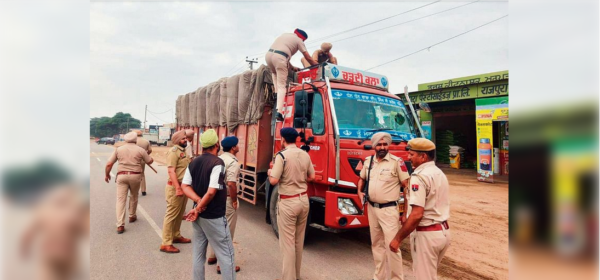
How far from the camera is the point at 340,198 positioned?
150 inches

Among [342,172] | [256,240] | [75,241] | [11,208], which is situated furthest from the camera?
[256,240]

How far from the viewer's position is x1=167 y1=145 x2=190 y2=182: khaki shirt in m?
4.44

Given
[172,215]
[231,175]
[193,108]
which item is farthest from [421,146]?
[193,108]

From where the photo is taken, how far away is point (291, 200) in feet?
11.0

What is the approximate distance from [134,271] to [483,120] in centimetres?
1248

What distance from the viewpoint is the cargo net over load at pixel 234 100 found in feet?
18.3

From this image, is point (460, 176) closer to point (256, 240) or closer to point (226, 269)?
point (256, 240)

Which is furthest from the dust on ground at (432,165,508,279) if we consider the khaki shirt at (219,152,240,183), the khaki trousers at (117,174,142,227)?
the khaki trousers at (117,174,142,227)

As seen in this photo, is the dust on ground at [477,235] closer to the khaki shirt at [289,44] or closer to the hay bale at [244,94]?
the khaki shirt at [289,44]

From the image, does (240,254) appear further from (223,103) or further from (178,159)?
(223,103)

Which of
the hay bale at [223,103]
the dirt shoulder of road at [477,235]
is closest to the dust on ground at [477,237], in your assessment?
the dirt shoulder of road at [477,235]

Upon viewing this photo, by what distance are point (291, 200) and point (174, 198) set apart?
82.7 inches

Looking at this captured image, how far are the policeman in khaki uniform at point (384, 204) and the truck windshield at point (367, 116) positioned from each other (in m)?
0.77

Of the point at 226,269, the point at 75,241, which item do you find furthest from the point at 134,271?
the point at 75,241
